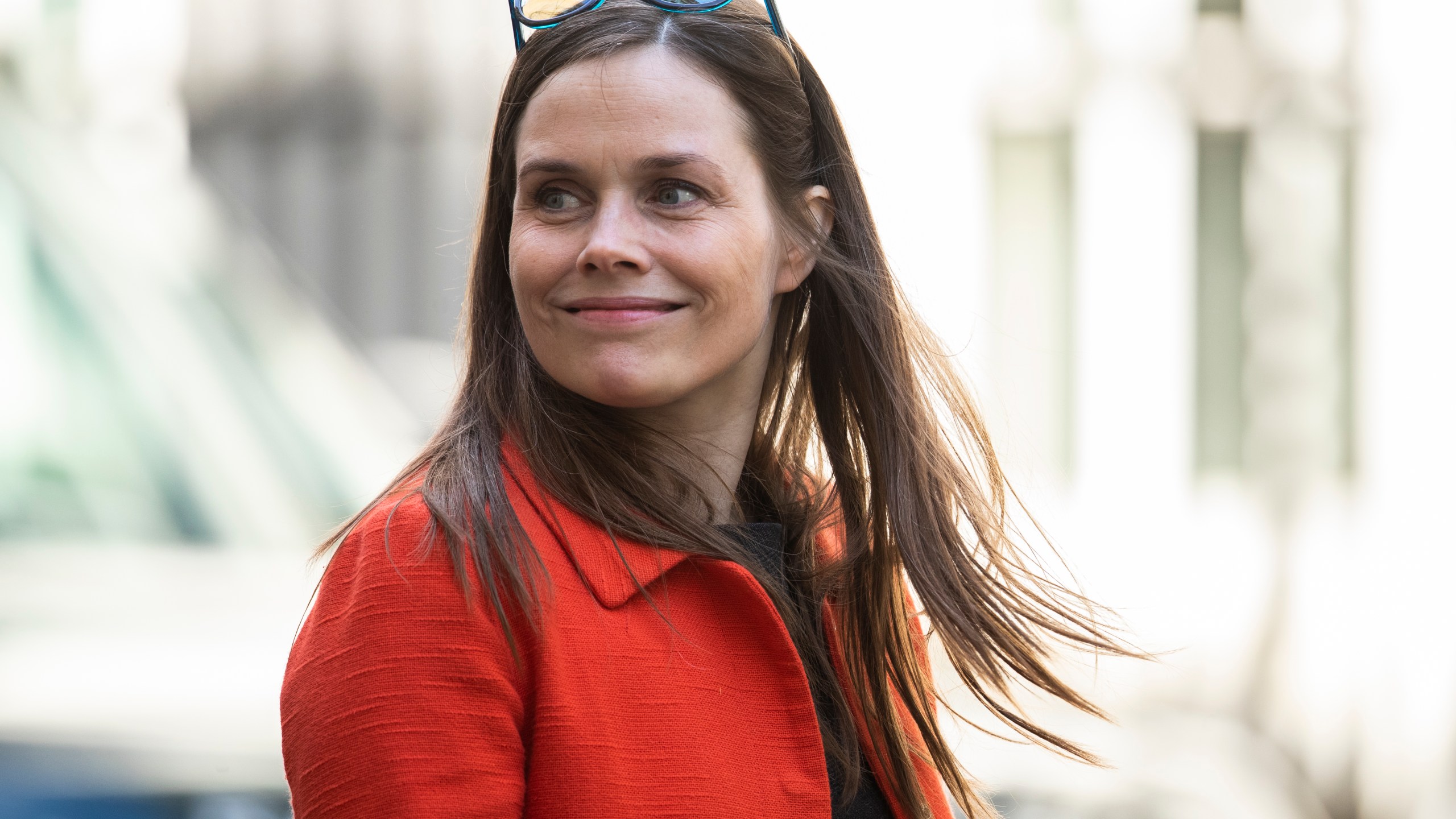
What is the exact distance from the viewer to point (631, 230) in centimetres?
132

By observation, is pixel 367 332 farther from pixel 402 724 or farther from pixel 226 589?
pixel 402 724

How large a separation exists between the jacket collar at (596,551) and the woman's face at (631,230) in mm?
131

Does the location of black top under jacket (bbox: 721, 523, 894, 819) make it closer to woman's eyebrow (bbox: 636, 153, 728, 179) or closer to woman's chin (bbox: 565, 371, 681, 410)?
woman's chin (bbox: 565, 371, 681, 410)

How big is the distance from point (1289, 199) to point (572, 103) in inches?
112

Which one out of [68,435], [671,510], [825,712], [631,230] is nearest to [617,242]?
[631,230]

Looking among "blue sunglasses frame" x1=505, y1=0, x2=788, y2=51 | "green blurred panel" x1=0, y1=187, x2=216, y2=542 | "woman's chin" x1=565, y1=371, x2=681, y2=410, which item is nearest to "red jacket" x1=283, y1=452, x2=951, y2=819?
"woman's chin" x1=565, y1=371, x2=681, y2=410

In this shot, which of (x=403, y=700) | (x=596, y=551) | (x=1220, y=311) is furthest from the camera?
(x=1220, y=311)

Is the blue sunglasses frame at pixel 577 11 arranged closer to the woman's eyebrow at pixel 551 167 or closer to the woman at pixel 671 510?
the woman at pixel 671 510

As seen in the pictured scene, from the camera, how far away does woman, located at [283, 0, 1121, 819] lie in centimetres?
112

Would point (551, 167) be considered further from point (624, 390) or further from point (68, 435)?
point (68, 435)

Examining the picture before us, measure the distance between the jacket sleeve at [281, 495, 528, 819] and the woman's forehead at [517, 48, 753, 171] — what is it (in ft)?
1.40

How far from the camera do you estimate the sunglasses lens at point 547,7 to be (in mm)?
1427

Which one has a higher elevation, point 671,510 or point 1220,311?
point 1220,311

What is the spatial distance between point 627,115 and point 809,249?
1.14ft
